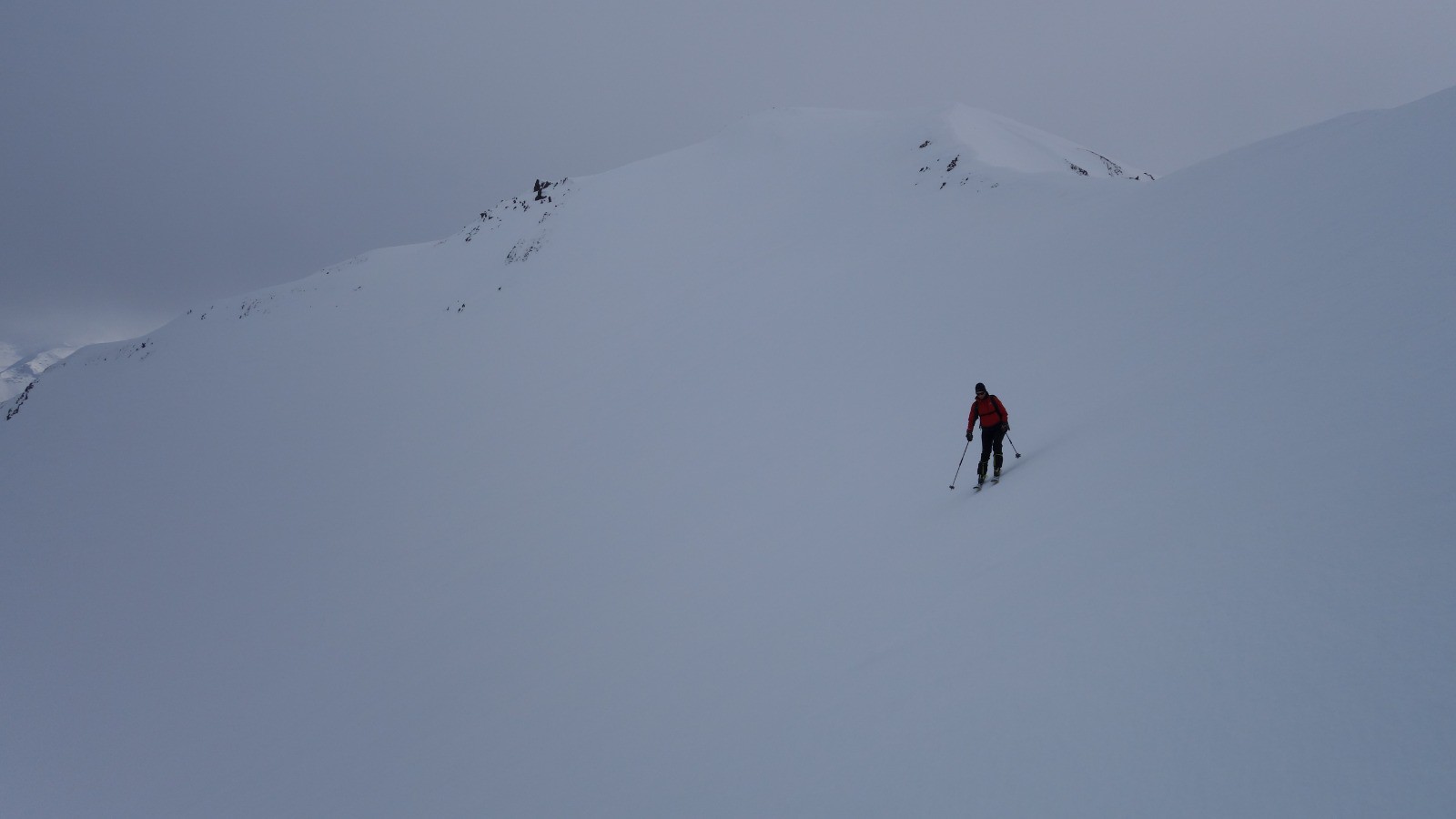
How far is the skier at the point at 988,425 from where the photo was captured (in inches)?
334

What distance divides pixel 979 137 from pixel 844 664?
30.2 meters

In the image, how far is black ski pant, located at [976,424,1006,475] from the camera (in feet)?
28.0

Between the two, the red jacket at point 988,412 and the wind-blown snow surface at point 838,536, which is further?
the red jacket at point 988,412

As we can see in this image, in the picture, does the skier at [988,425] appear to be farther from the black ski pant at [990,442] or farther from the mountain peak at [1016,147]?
the mountain peak at [1016,147]

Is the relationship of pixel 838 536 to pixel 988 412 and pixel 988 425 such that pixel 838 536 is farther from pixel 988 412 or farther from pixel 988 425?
pixel 988 412

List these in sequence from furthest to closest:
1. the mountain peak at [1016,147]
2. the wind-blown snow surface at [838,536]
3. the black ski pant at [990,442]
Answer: the mountain peak at [1016,147]
the black ski pant at [990,442]
the wind-blown snow surface at [838,536]

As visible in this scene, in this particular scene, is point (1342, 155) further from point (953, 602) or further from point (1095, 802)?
point (1095, 802)

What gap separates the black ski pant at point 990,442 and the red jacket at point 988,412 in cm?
8

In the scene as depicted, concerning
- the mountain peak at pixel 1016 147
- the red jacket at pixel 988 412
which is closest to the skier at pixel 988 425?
the red jacket at pixel 988 412

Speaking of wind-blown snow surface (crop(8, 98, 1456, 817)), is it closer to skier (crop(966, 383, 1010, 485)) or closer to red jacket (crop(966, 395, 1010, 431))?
skier (crop(966, 383, 1010, 485))

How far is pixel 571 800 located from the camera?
18.9 ft

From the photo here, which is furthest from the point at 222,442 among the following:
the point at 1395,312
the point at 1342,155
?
the point at 1342,155

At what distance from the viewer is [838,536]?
934cm

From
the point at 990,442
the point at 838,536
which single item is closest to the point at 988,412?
the point at 990,442
